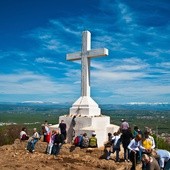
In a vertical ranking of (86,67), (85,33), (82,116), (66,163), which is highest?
(85,33)

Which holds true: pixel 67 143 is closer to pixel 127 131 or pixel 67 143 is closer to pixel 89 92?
pixel 89 92

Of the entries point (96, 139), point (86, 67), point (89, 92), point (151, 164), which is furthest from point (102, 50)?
point (151, 164)

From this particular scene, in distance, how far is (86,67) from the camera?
55.6ft

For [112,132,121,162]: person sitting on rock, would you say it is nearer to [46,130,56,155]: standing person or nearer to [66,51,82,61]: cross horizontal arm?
[46,130,56,155]: standing person

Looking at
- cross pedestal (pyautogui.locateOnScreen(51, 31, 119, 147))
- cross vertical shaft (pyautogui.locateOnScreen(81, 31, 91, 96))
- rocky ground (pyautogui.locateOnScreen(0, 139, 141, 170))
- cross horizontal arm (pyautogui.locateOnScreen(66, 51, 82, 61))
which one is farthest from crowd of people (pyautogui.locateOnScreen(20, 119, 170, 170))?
cross horizontal arm (pyautogui.locateOnScreen(66, 51, 82, 61))

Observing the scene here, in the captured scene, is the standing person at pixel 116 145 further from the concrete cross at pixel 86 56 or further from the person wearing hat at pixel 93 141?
the concrete cross at pixel 86 56

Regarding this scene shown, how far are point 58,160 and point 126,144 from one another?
9.72 ft

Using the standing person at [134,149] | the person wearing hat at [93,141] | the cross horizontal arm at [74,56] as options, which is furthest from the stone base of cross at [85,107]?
the standing person at [134,149]

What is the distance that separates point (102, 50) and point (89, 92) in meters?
2.42

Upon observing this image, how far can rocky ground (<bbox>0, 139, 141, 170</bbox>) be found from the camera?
11.6m

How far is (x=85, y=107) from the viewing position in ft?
52.5

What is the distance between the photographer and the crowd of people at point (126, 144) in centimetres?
912

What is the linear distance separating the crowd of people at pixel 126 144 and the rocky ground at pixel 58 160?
332 mm

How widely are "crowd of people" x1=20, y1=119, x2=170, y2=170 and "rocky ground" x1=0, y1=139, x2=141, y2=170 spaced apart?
0.33 meters
